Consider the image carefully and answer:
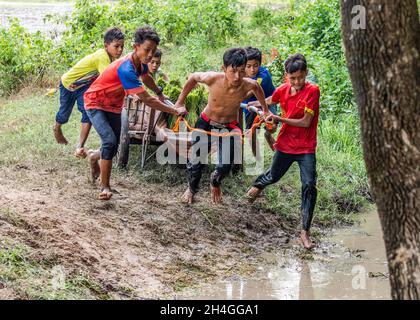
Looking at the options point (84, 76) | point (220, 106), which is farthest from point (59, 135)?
point (220, 106)

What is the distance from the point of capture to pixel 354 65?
4.30m

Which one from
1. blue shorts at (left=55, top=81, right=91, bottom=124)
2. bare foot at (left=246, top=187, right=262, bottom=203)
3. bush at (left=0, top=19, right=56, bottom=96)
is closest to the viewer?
bare foot at (left=246, top=187, right=262, bottom=203)

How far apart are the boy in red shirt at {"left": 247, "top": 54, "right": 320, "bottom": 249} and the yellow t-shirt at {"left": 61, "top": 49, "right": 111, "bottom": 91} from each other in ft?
7.06

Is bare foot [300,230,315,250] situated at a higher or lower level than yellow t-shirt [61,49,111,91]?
lower

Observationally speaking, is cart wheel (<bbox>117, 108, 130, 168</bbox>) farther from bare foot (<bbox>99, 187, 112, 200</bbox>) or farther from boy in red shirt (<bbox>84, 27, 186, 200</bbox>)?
bare foot (<bbox>99, 187, 112, 200</bbox>)

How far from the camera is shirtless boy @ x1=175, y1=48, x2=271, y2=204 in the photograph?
23.3 feet

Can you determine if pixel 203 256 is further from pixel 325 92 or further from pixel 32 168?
pixel 325 92

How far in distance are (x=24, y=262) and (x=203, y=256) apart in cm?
175

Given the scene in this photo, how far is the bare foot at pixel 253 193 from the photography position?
24.6ft

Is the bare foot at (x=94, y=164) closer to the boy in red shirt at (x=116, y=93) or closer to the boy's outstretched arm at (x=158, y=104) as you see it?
the boy in red shirt at (x=116, y=93)

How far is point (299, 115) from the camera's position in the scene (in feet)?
22.4

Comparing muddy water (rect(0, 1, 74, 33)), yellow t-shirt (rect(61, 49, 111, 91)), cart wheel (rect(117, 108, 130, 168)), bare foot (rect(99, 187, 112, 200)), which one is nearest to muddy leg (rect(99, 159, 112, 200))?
bare foot (rect(99, 187, 112, 200))

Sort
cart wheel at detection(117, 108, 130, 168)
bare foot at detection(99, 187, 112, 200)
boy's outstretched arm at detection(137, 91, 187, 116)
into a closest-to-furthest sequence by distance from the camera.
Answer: boy's outstretched arm at detection(137, 91, 187, 116) → bare foot at detection(99, 187, 112, 200) → cart wheel at detection(117, 108, 130, 168)

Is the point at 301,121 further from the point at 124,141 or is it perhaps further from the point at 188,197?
the point at 124,141
